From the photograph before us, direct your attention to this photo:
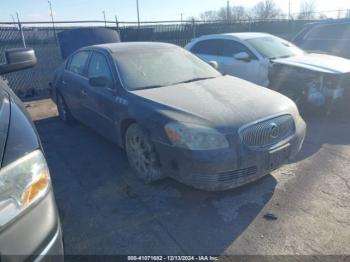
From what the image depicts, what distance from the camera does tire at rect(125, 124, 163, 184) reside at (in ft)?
11.4

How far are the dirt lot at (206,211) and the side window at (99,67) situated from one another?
1189 mm

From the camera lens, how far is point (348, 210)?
3.06 meters

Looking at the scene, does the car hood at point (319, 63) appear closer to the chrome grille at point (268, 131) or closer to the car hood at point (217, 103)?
the car hood at point (217, 103)

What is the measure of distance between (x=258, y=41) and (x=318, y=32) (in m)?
2.37

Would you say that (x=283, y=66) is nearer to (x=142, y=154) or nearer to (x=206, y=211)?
(x=142, y=154)

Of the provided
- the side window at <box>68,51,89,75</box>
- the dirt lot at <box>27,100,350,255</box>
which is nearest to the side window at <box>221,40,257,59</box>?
the dirt lot at <box>27,100,350,255</box>

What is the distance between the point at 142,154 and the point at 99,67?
1.71 meters

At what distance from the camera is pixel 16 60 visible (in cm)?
339

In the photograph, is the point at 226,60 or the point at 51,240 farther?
the point at 226,60

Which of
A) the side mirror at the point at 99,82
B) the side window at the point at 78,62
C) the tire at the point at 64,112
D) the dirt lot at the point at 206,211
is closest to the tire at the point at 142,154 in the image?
the dirt lot at the point at 206,211

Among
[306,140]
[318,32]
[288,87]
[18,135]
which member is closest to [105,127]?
[18,135]

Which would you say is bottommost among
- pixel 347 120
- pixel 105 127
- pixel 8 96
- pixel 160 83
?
pixel 347 120

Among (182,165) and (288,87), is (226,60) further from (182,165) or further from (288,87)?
(182,165)

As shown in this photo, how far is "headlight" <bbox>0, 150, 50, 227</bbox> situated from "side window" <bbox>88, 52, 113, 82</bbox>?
254cm
